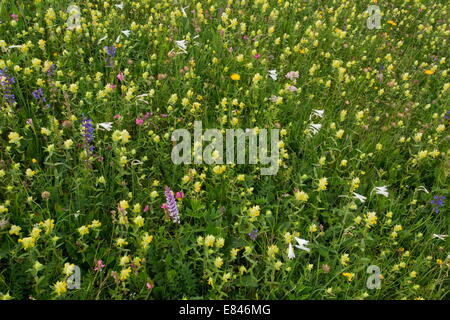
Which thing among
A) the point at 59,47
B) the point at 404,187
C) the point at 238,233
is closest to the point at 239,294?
the point at 238,233

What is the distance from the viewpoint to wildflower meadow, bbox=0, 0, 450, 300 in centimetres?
235

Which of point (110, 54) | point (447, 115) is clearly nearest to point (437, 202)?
point (447, 115)

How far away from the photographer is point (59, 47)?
3752 millimetres

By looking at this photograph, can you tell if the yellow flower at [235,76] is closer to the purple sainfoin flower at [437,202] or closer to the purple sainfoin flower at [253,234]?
the purple sainfoin flower at [253,234]

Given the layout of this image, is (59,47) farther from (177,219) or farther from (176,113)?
(177,219)

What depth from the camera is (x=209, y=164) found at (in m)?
2.98

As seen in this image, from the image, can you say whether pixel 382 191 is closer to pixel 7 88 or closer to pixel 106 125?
pixel 106 125

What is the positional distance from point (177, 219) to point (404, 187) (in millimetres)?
2120

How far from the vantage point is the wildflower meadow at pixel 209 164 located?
2.35 metres

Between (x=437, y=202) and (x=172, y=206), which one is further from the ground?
(x=172, y=206)

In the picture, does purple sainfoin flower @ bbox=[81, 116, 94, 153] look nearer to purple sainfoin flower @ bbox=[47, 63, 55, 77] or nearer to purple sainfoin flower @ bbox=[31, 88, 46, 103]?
purple sainfoin flower @ bbox=[31, 88, 46, 103]

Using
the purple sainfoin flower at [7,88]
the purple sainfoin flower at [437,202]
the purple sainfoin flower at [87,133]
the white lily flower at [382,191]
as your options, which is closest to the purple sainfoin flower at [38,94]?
the purple sainfoin flower at [7,88]

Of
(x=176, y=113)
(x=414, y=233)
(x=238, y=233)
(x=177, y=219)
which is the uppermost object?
(x=176, y=113)

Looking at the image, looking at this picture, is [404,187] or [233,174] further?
[404,187]
